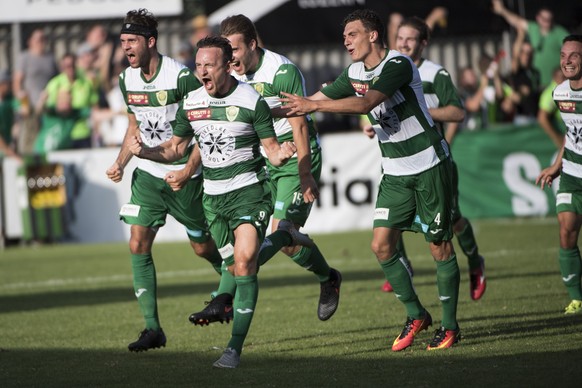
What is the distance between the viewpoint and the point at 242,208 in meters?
8.59

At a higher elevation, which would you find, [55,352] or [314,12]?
[314,12]

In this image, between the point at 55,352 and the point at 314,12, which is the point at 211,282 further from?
the point at 314,12

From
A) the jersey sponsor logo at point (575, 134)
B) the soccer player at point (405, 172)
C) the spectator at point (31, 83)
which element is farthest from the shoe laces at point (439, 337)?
the spectator at point (31, 83)

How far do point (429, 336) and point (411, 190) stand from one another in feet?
4.36

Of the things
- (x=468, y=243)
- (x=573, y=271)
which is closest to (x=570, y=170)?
(x=573, y=271)

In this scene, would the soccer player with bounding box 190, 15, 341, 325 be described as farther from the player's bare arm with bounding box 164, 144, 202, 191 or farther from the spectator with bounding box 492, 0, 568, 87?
the spectator with bounding box 492, 0, 568, 87

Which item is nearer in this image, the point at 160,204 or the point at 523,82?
the point at 160,204

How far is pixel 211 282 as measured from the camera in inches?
573

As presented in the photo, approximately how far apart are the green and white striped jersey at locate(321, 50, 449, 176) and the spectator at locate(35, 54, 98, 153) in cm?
1302

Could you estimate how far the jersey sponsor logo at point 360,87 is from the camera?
880cm

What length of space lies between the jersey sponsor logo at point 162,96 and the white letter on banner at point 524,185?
35.7ft

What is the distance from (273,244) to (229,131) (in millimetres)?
927

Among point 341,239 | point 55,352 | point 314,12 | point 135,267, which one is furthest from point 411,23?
point 314,12

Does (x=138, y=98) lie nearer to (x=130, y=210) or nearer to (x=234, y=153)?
(x=130, y=210)
